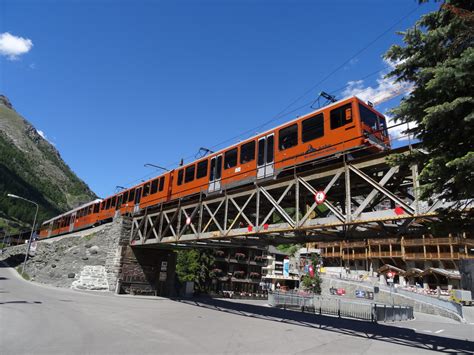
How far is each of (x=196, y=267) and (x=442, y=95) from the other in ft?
127

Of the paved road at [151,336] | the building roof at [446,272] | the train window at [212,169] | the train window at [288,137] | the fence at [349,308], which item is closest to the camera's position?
the paved road at [151,336]

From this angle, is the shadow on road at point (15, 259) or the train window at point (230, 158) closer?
the train window at point (230, 158)

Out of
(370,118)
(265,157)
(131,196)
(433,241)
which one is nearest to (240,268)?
(433,241)

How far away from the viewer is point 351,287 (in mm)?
51500

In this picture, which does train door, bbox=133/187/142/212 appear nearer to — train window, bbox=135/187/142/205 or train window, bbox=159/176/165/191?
train window, bbox=135/187/142/205

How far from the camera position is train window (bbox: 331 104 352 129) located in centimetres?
1319

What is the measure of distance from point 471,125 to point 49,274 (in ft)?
106

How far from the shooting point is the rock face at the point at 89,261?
25.2 meters

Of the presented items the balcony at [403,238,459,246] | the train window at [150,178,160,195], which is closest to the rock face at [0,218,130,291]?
the train window at [150,178,160,195]

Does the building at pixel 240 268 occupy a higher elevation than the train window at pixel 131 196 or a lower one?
lower

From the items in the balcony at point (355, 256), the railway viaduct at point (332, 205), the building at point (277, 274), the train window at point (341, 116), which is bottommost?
Answer: the building at point (277, 274)

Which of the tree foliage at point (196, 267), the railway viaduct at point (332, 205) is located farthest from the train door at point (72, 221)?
the railway viaduct at point (332, 205)

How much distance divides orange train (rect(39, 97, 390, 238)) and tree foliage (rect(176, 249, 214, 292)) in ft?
60.8

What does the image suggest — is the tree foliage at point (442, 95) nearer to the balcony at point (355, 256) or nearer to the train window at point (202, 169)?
the train window at point (202, 169)
